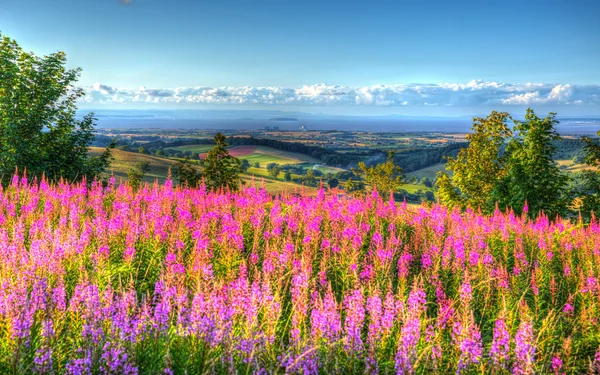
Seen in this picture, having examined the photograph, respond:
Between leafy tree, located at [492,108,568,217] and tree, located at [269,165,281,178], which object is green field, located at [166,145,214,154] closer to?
tree, located at [269,165,281,178]

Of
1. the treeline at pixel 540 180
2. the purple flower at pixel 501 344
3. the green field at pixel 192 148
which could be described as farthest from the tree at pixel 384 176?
the green field at pixel 192 148

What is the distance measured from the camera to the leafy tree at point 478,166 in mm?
36000

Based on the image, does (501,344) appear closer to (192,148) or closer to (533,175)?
(533,175)

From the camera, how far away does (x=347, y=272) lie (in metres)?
6.61

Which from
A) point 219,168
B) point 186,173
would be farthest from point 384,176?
point 186,173

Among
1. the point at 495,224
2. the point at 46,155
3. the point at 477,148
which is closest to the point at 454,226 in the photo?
the point at 495,224

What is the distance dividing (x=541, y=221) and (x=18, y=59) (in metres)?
27.6

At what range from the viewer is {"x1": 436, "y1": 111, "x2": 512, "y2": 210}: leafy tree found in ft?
118

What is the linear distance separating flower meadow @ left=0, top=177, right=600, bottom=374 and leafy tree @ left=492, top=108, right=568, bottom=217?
15.6m

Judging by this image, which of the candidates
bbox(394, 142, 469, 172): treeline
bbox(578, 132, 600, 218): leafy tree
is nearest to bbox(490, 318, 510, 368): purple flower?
bbox(578, 132, 600, 218): leafy tree

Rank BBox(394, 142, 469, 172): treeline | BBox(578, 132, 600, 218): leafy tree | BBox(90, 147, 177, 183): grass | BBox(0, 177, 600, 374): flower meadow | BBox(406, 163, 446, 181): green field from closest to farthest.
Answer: BBox(0, 177, 600, 374): flower meadow, BBox(578, 132, 600, 218): leafy tree, BBox(90, 147, 177, 183): grass, BBox(406, 163, 446, 181): green field, BBox(394, 142, 469, 172): treeline

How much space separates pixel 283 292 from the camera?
5.56 metres

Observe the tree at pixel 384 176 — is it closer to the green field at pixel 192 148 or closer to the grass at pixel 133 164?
the grass at pixel 133 164

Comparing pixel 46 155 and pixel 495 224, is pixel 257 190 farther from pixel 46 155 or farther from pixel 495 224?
pixel 46 155
